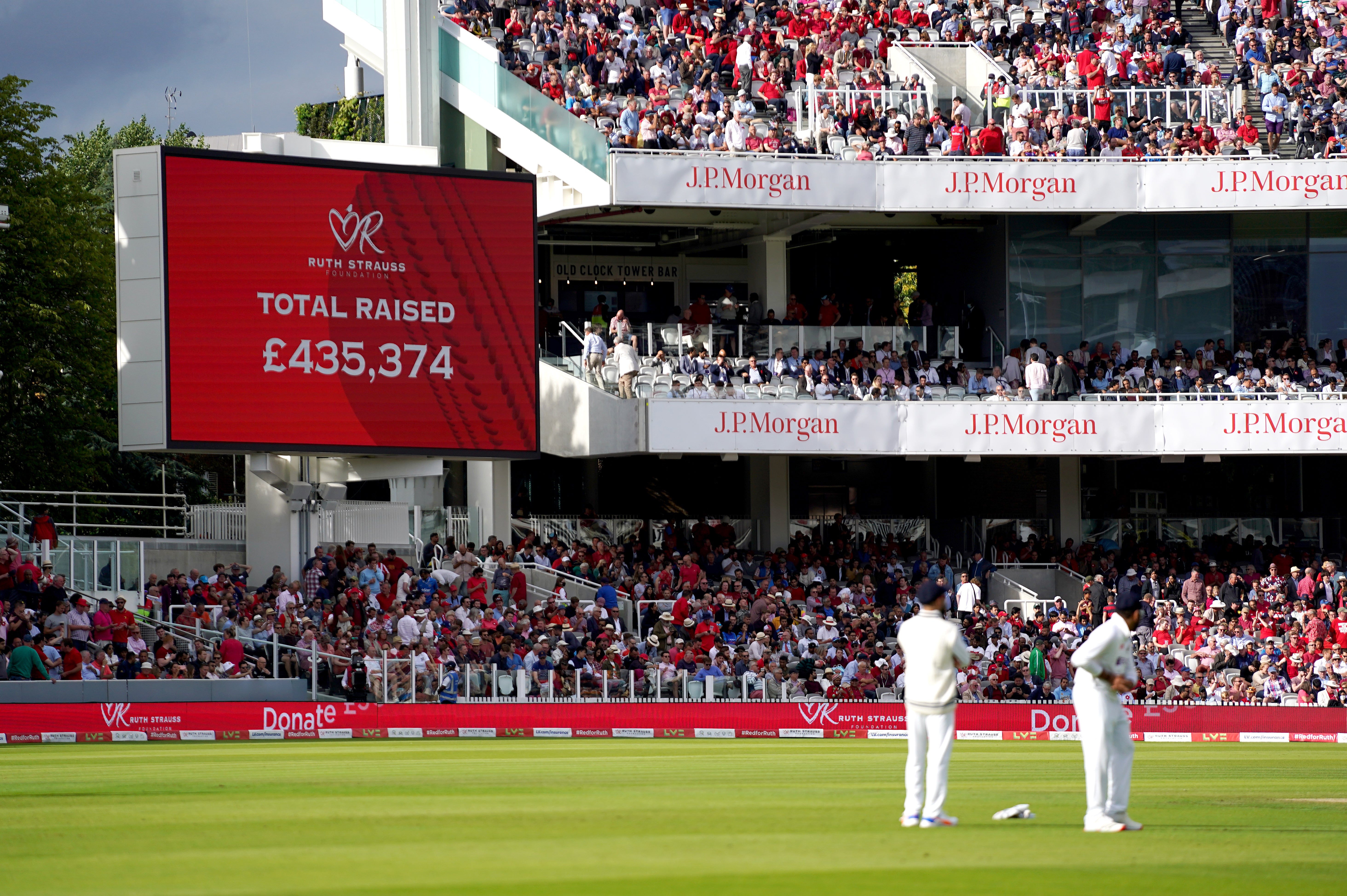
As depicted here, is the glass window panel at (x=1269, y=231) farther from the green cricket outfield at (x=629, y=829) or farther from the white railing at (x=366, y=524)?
the green cricket outfield at (x=629, y=829)

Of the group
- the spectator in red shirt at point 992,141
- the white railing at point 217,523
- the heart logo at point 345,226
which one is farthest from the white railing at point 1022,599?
the white railing at point 217,523

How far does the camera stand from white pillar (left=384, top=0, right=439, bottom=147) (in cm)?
3684

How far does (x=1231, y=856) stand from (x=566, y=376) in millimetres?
25301

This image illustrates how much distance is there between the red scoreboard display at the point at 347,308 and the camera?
28.1 meters

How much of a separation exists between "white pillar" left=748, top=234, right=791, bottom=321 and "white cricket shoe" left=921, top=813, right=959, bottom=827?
91.7ft

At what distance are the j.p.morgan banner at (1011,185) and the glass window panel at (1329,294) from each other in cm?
442

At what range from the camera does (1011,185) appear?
3591cm

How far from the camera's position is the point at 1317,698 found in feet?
93.6

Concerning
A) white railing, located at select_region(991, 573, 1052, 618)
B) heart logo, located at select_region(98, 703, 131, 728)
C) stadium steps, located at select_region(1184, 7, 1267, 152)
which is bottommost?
heart logo, located at select_region(98, 703, 131, 728)

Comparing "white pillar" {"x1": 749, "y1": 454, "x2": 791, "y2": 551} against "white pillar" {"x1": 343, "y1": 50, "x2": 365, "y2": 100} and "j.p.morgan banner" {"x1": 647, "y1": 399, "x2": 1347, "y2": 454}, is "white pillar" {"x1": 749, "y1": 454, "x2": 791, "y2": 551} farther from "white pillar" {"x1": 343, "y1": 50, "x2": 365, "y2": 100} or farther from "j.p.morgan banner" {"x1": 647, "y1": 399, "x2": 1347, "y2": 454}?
"white pillar" {"x1": 343, "y1": 50, "x2": 365, "y2": 100}

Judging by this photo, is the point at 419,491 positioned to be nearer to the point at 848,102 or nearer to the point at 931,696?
the point at 848,102

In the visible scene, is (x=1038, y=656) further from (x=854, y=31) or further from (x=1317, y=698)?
(x=854, y=31)

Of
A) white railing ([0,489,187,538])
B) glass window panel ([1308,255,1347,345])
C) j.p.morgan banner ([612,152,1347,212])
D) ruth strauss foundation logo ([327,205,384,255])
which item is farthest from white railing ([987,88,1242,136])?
white railing ([0,489,187,538])

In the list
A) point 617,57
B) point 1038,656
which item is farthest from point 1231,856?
point 617,57
